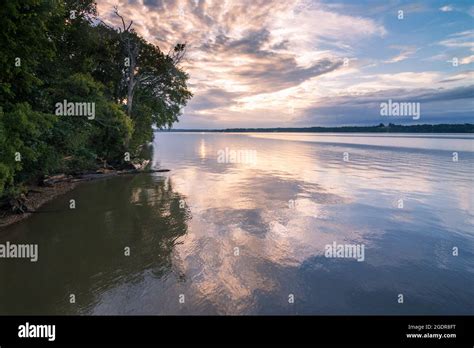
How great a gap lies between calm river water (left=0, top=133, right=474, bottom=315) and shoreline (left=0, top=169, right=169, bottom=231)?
60 cm

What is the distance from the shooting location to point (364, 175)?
91.9 ft

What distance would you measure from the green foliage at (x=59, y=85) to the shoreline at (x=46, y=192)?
922 millimetres

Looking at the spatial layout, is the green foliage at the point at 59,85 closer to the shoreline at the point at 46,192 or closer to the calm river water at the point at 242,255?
the shoreline at the point at 46,192

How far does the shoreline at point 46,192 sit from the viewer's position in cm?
1301

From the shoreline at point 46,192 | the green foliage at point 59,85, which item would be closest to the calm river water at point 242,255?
the shoreline at point 46,192

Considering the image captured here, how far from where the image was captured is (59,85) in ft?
55.2

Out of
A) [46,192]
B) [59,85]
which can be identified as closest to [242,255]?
[46,192]

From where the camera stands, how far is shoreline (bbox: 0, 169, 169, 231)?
42.7 feet

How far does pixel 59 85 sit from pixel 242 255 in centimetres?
1565

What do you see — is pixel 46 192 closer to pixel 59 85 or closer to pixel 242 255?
pixel 59 85

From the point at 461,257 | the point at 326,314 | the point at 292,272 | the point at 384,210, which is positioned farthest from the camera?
the point at 384,210
